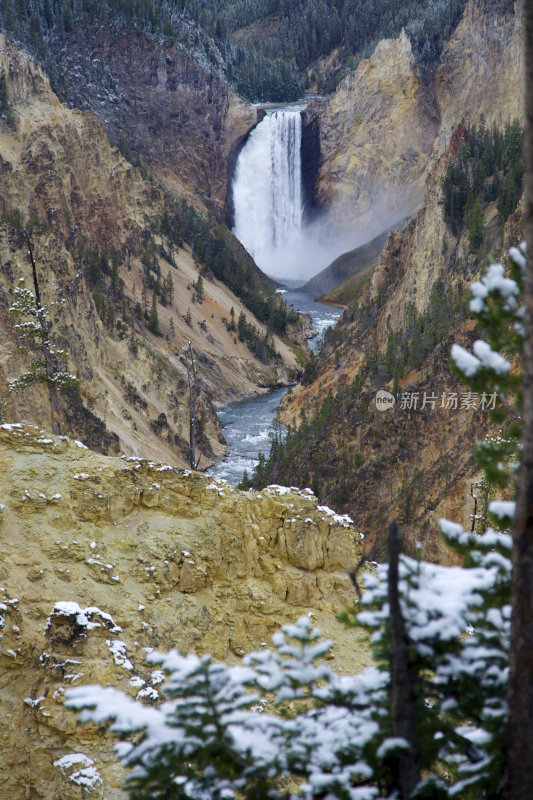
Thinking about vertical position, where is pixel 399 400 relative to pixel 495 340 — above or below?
below

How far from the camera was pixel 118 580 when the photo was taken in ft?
37.3

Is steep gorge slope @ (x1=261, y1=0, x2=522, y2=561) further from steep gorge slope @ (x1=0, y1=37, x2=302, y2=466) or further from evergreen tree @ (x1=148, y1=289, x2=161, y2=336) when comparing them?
evergreen tree @ (x1=148, y1=289, x2=161, y2=336)

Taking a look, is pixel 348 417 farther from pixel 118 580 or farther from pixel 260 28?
pixel 260 28

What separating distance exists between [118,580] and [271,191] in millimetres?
91048

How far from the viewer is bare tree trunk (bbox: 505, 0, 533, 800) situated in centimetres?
525

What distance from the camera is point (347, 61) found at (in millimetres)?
121375

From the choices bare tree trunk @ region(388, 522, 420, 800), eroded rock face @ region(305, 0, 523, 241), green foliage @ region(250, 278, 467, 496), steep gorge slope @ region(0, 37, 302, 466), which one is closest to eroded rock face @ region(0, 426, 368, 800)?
bare tree trunk @ region(388, 522, 420, 800)

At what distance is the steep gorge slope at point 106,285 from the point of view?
103 feet

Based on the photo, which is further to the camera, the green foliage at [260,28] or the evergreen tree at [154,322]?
the green foliage at [260,28]

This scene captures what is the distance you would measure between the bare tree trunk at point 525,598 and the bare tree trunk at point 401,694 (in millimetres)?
660

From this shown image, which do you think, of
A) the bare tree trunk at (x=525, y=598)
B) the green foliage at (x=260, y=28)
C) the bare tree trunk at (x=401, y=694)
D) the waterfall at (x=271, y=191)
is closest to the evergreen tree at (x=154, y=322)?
the green foliage at (x=260, y=28)

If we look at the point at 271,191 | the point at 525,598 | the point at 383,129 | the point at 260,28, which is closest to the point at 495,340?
the point at 525,598

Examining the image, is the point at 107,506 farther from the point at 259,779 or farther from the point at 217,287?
the point at 217,287

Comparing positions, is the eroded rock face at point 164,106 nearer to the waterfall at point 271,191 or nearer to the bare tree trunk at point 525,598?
the waterfall at point 271,191
